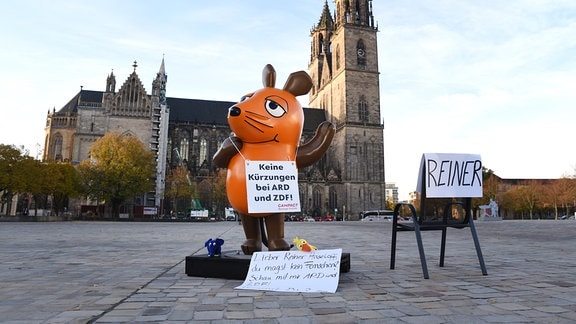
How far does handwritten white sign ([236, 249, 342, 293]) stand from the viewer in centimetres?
389

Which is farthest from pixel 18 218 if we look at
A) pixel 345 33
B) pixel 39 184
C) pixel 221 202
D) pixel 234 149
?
pixel 345 33

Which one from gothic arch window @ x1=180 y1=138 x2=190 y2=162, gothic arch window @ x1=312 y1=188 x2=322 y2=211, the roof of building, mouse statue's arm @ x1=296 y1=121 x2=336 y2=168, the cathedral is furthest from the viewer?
the roof of building

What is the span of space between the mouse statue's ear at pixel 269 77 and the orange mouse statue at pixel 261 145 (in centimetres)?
23

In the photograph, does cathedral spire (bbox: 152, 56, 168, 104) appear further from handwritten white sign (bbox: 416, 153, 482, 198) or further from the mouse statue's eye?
handwritten white sign (bbox: 416, 153, 482, 198)

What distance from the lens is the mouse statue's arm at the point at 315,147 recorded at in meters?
5.21

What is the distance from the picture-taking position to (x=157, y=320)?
272 cm

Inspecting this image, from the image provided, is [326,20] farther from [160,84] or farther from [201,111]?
[160,84]

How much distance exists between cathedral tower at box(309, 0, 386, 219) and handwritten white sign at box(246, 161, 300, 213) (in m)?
49.6

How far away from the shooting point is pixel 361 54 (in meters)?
56.1

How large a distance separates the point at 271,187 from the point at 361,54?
55.2 meters

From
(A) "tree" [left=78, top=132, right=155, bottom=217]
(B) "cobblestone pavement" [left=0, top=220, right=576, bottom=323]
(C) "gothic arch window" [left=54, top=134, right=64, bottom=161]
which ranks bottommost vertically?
(B) "cobblestone pavement" [left=0, top=220, right=576, bottom=323]

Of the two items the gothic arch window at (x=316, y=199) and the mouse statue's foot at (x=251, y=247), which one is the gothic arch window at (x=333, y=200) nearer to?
the gothic arch window at (x=316, y=199)

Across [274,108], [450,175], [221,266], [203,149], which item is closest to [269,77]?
[274,108]

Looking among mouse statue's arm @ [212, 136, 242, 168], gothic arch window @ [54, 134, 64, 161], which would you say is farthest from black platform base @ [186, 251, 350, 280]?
gothic arch window @ [54, 134, 64, 161]
